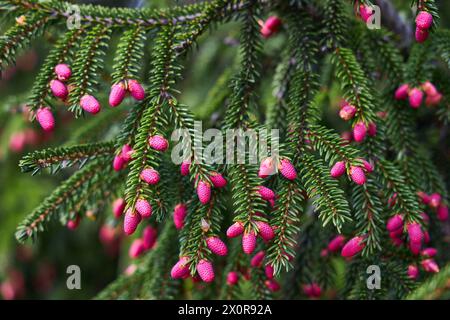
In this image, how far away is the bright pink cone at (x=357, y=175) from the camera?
4.00 ft

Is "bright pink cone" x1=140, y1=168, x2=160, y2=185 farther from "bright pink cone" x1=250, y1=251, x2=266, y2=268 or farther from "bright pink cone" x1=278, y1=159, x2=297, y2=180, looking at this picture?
"bright pink cone" x1=250, y1=251, x2=266, y2=268

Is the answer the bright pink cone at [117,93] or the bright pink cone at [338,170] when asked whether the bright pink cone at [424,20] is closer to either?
the bright pink cone at [338,170]

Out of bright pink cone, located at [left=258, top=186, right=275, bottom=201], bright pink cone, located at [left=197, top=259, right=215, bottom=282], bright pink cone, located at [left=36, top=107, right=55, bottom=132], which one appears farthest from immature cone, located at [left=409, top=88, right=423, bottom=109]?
bright pink cone, located at [left=36, top=107, right=55, bottom=132]

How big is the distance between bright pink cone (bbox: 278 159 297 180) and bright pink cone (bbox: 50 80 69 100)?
2.01 ft

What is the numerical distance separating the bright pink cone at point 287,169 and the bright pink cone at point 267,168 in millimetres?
22

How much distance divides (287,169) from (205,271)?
12.7 inches

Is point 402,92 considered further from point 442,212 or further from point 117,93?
point 117,93

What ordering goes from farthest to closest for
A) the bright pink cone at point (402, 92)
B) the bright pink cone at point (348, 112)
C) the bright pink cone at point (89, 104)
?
the bright pink cone at point (402, 92)
the bright pink cone at point (348, 112)
the bright pink cone at point (89, 104)

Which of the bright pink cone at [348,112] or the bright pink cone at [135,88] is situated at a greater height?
the bright pink cone at [135,88]

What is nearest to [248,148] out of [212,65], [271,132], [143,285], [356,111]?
[271,132]

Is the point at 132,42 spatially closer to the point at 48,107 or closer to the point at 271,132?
the point at 48,107

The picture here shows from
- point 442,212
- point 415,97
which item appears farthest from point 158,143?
Answer: point 442,212

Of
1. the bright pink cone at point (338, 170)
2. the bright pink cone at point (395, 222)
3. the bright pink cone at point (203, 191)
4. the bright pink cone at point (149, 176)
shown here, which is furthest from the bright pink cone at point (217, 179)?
the bright pink cone at point (395, 222)

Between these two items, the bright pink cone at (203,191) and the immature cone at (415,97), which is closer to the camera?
the bright pink cone at (203,191)
